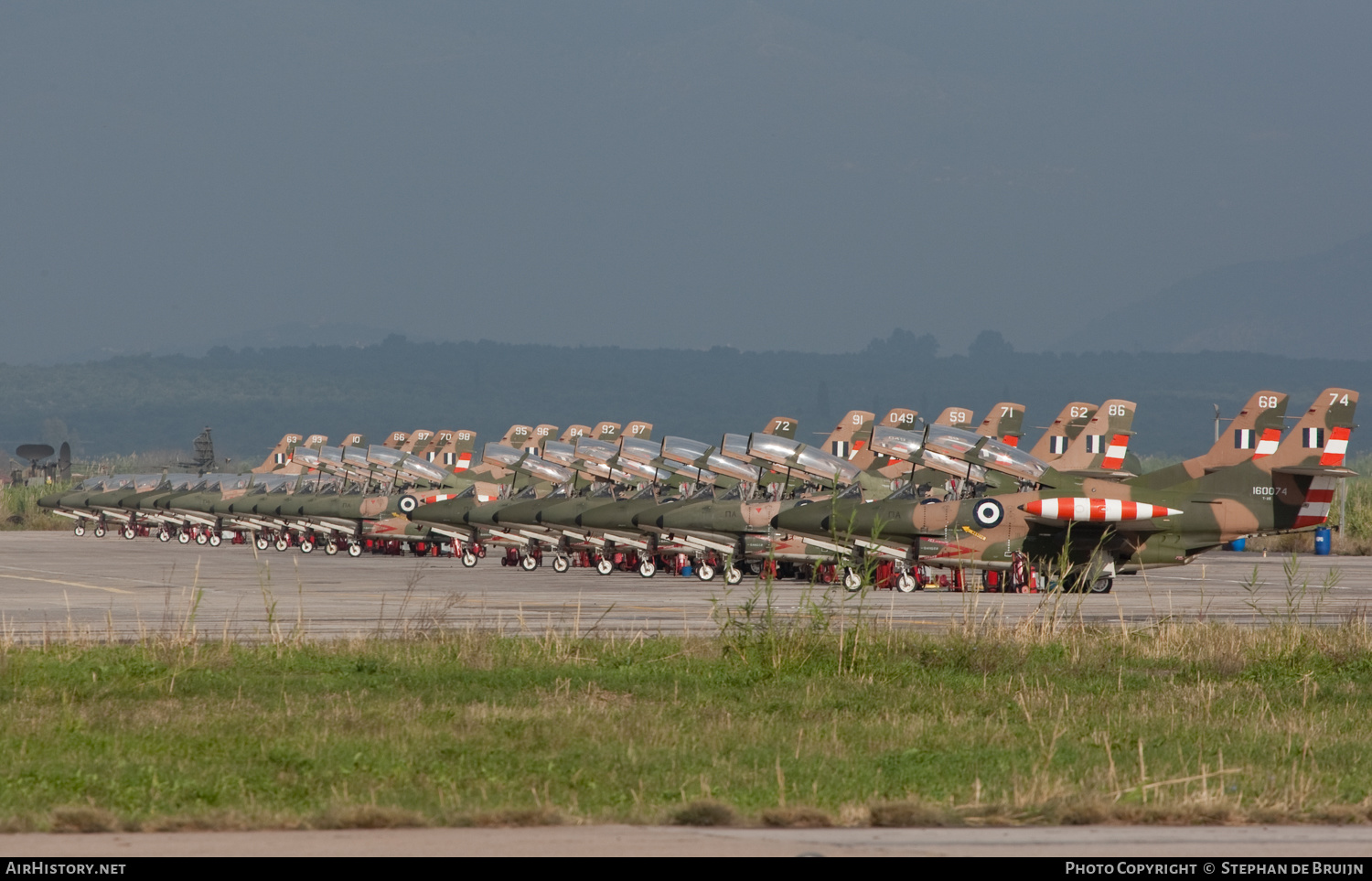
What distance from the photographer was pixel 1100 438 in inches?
1476

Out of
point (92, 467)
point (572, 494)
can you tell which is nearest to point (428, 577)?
point (572, 494)

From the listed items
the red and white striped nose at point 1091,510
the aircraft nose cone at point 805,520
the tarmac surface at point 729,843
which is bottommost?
the tarmac surface at point 729,843

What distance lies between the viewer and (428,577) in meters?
35.6

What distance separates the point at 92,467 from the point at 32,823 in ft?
354

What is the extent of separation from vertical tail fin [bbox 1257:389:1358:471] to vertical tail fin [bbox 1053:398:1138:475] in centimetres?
399

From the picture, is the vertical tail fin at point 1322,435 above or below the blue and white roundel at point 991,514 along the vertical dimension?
above

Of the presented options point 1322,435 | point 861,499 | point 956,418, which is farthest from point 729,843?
point 956,418

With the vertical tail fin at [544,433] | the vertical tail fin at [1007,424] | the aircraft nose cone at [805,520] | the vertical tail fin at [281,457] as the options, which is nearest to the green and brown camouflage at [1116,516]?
the aircraft nose cone at [805,520]

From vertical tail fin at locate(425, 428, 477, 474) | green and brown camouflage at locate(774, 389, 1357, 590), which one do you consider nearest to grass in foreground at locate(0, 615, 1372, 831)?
green and brown camouflage at locate(774, 389, 1357, 590)

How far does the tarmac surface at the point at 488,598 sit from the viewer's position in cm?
2036

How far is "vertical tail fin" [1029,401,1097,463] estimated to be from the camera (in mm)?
40188

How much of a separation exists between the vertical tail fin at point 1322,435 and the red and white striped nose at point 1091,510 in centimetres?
306

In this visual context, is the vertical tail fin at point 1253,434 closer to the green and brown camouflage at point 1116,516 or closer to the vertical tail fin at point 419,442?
the green and brown camouflage at point 1116,516
